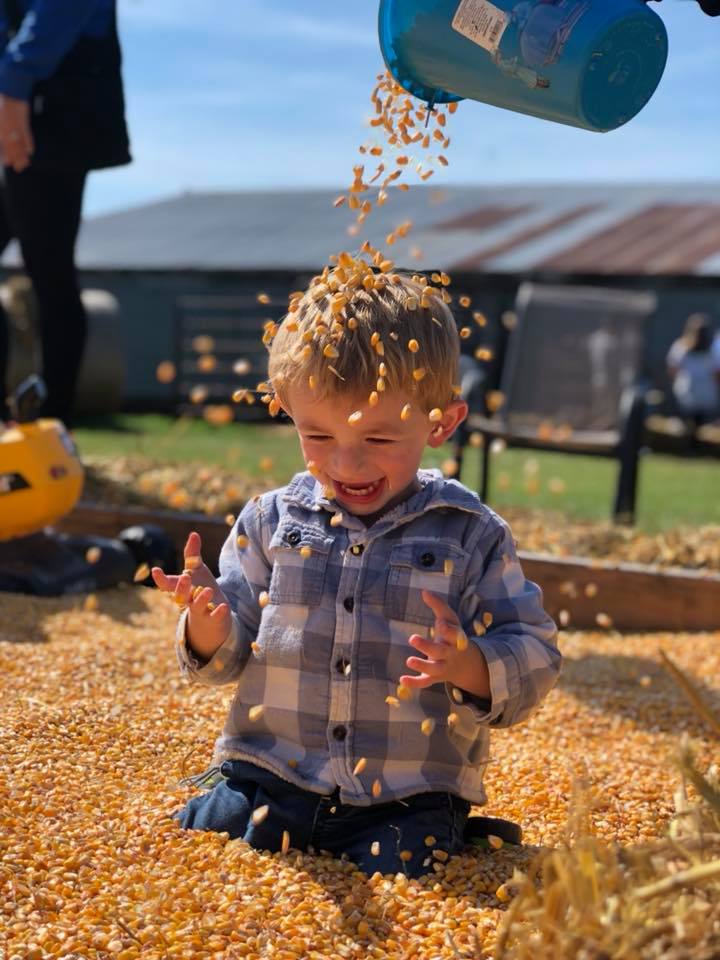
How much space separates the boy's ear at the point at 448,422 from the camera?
6.92 feet

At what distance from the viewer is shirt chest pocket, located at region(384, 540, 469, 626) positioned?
6.81 ft

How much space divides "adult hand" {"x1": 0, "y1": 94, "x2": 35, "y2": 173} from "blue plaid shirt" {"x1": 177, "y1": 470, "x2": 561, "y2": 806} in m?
2.56

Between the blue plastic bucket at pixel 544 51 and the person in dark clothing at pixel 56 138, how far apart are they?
236 centimetres

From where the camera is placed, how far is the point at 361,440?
2.00 m

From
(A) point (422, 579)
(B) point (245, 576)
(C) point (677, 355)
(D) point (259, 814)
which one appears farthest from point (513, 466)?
(D) point (259, 814)

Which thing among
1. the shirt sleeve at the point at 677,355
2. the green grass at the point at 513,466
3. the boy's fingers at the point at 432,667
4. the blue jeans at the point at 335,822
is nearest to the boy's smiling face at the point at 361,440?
the boy's fingers at the point at 432,667

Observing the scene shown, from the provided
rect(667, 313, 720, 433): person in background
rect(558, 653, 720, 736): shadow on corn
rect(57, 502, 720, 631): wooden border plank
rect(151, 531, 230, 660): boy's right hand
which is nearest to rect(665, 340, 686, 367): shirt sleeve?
rect(667, 313, 720, 433): person in background

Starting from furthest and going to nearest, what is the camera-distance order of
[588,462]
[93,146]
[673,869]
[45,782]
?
[588,462] < [93,146] < [45,782] < [673,869]

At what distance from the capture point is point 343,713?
206 centimetres

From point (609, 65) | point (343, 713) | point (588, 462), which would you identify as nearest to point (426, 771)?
point (343, 713)

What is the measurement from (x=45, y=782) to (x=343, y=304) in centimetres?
94

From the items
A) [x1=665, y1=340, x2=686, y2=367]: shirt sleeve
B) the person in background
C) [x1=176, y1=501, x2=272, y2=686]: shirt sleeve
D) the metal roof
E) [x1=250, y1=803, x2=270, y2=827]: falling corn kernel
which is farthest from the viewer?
the metal roof

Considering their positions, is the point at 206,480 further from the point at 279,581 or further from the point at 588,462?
the point at 588,462

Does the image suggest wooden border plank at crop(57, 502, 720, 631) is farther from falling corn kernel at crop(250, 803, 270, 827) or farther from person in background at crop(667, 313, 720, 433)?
person in background at crop(667, 313, 720, 433)
